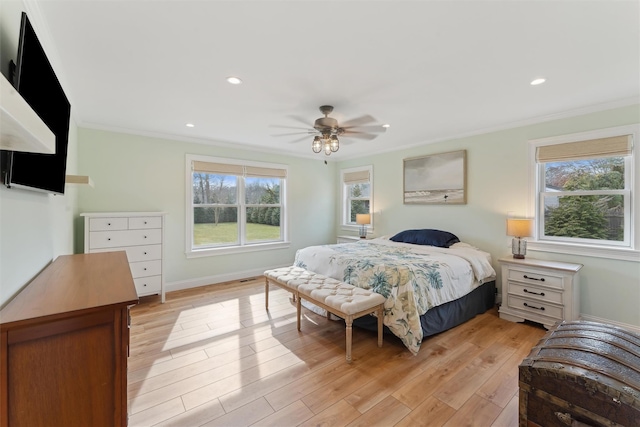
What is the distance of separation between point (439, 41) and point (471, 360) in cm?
251

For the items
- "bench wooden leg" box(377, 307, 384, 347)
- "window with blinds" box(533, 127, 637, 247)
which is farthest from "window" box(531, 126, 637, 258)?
"bench wooden leg" box(377, 307, 384, 347)

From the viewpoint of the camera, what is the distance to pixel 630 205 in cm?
285

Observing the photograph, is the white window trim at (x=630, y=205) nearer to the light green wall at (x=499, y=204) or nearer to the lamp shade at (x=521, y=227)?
the light green wall at (x=499, y=204)

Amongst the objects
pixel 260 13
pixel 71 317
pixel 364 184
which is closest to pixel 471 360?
pixel 71 317

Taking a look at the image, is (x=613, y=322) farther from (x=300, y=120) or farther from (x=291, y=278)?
(x=300, y=120)

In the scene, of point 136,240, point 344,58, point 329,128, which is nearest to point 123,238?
point 136,240

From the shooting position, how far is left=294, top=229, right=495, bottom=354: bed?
2527 mm

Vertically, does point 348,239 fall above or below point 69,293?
below

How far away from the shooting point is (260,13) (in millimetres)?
1561

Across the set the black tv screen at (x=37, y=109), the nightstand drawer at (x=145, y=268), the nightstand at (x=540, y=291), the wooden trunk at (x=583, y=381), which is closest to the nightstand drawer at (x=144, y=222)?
the nightstand drawer at (x=145, y=268)

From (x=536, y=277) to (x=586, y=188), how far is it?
3.89 ft

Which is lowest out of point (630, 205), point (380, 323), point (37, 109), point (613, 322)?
point (613, 322)

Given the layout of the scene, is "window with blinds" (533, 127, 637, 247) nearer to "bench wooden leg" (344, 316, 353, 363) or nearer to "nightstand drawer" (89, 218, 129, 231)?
"bench wooden leg" (344, 316, 353, 363)

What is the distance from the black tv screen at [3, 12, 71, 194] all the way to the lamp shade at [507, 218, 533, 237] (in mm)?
4082
